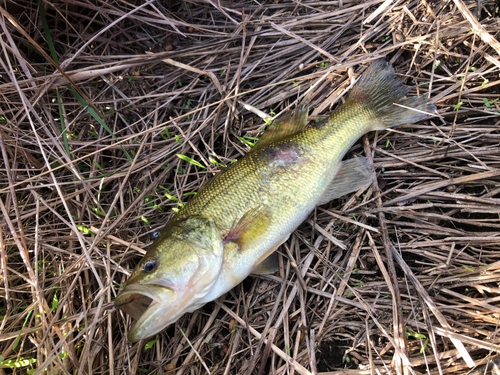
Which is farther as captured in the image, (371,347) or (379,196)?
(379,196)

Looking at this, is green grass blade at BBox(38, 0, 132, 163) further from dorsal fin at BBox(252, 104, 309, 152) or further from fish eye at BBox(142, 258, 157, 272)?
dorsal fin at BBox(252, 104, 309, 152)

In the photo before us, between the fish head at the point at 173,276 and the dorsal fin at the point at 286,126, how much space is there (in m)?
1.06

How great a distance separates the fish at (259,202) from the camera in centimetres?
226

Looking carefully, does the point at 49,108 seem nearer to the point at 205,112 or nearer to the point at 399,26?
the point at 205,112

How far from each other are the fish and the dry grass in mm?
227

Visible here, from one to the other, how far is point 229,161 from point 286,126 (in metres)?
0.71

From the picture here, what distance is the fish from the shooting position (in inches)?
89.1

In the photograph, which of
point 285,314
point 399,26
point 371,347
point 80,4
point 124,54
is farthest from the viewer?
point 124,54

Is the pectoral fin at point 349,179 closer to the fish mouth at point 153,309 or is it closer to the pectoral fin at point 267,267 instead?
the pectoral fin at point 267,267

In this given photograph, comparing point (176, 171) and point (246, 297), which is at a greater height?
point (176, 171)

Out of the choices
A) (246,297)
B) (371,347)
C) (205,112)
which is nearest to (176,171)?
(205,112)

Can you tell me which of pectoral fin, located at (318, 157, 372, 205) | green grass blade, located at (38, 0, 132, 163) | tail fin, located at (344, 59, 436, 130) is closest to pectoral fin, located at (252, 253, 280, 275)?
→ pectoral fin, located at (318, 157, 372, 205)

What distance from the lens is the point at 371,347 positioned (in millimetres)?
2480

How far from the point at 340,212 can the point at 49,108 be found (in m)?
3.38
